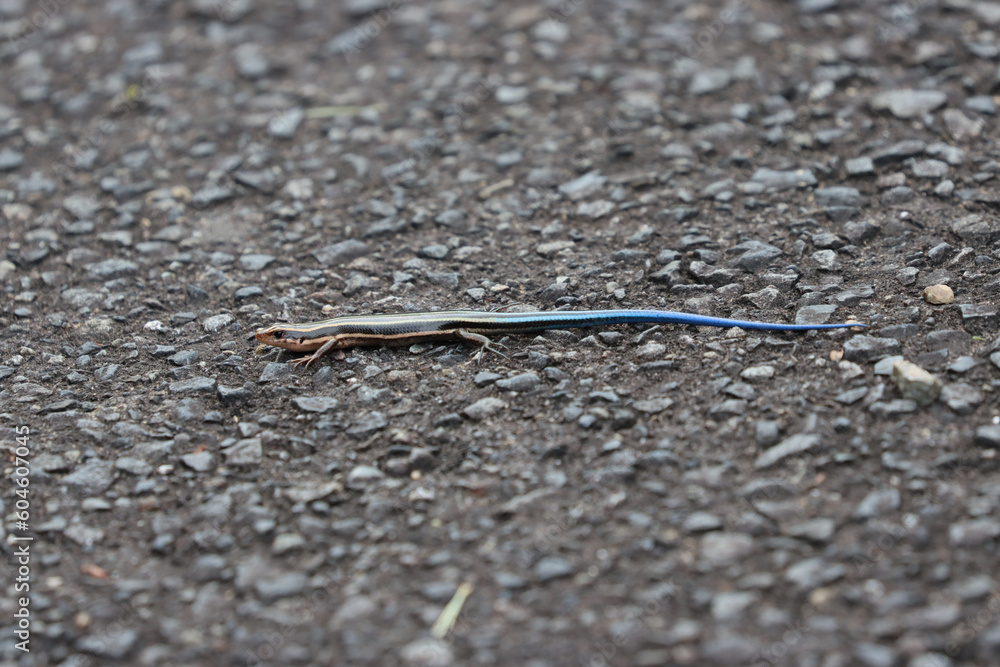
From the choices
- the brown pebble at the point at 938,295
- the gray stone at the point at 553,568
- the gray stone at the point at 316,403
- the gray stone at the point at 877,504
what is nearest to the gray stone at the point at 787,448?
the gray stone at the point at 877,504

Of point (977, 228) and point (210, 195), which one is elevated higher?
point (210, 195)

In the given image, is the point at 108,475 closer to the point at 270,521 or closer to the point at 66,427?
the point at 66,427

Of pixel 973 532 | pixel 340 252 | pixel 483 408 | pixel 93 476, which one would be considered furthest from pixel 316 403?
pixel 973 532

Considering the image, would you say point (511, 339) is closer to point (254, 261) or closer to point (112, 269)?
point (254, 261)

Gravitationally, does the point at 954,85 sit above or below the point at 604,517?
above

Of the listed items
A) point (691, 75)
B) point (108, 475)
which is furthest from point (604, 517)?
point (691, 75)

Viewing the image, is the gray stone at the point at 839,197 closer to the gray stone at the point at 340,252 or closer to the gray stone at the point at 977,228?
the gray stone at the point at 977,228
